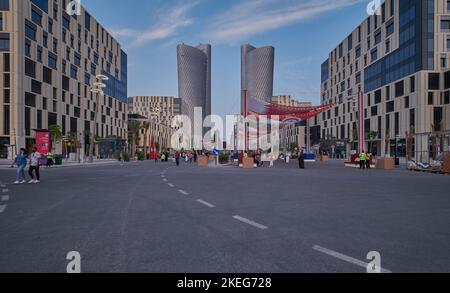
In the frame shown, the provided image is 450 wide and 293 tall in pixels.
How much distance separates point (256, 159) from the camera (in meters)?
37.8

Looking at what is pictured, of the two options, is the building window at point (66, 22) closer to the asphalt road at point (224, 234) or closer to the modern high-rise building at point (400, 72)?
the modern high-rise building at point (400, 72)

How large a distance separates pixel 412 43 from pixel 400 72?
18.9 feet

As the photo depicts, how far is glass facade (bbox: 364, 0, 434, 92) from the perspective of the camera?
5553cm

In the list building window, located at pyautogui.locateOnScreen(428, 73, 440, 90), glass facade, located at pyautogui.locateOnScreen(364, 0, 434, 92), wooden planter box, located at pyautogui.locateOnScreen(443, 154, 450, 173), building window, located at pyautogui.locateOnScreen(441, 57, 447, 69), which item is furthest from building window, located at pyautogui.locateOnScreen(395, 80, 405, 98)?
wooden planter box, located at pyautogui.locateOnScreen(443, 154, 450, 173)

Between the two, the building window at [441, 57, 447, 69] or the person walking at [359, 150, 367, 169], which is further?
the building window at [441, 57, 447, 69]

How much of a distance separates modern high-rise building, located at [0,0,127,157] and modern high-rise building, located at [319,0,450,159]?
43.2 meters

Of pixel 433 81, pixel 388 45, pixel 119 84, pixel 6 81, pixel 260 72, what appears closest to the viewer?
pixel 6 81

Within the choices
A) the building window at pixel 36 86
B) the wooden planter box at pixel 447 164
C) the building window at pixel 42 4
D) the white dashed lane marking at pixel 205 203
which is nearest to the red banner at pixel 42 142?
the building window at pixel 36 86

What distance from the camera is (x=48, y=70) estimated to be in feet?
196

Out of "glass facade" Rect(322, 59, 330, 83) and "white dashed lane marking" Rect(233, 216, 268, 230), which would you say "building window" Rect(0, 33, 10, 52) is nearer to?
"white dashed lane marking" Rect(233, 216, 268, 230)

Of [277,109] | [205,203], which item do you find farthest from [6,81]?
[205,203]

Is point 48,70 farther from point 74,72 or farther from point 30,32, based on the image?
point 74,72
